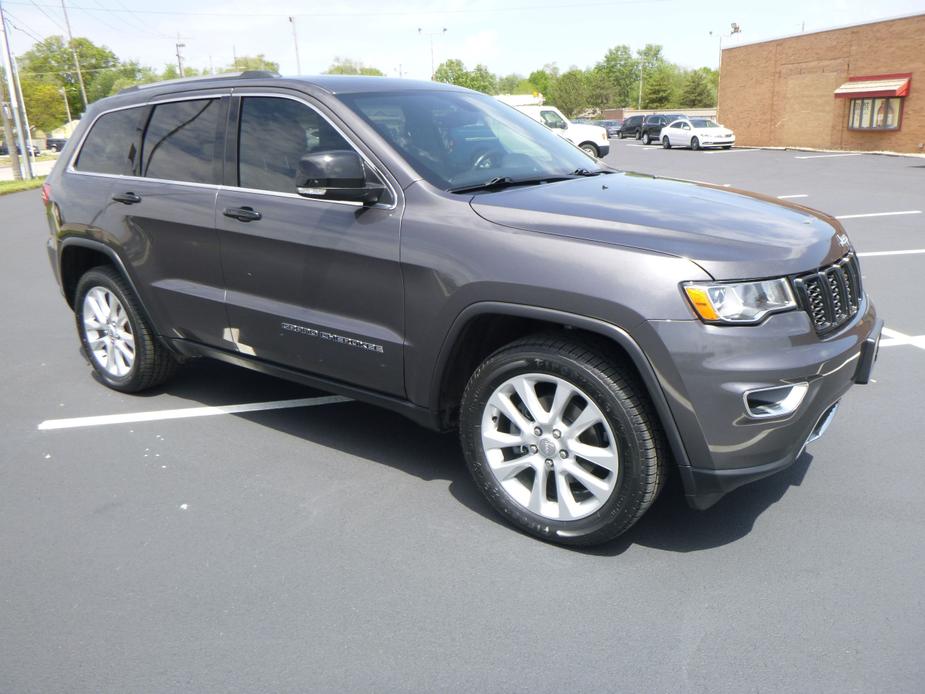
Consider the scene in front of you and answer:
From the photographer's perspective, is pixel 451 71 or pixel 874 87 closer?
pixel 874 87

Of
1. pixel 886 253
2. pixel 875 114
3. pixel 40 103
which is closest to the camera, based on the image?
pixel 886 253

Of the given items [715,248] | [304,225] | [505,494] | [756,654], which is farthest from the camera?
[304,225]

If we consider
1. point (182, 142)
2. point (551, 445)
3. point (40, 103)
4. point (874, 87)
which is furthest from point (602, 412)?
point (40, 103)

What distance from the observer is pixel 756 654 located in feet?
8.80

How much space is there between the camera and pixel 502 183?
12.2 ft

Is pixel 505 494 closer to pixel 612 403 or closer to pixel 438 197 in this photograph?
pixel 612 403

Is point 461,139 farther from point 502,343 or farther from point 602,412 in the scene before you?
point 602,412

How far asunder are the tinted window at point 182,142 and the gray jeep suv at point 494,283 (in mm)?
14

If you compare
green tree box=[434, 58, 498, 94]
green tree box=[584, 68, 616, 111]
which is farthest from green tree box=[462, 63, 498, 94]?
green tree box=[584, 68, 616, 111]

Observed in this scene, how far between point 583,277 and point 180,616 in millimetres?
1915

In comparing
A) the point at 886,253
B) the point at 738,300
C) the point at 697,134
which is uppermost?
the point at 738,300

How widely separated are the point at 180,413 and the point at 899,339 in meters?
5.00

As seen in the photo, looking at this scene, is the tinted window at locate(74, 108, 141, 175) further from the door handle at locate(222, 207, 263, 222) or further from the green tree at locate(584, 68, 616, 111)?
the green tree at locate(584, 68, 616, 111)

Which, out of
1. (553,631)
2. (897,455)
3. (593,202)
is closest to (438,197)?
(593,202)
